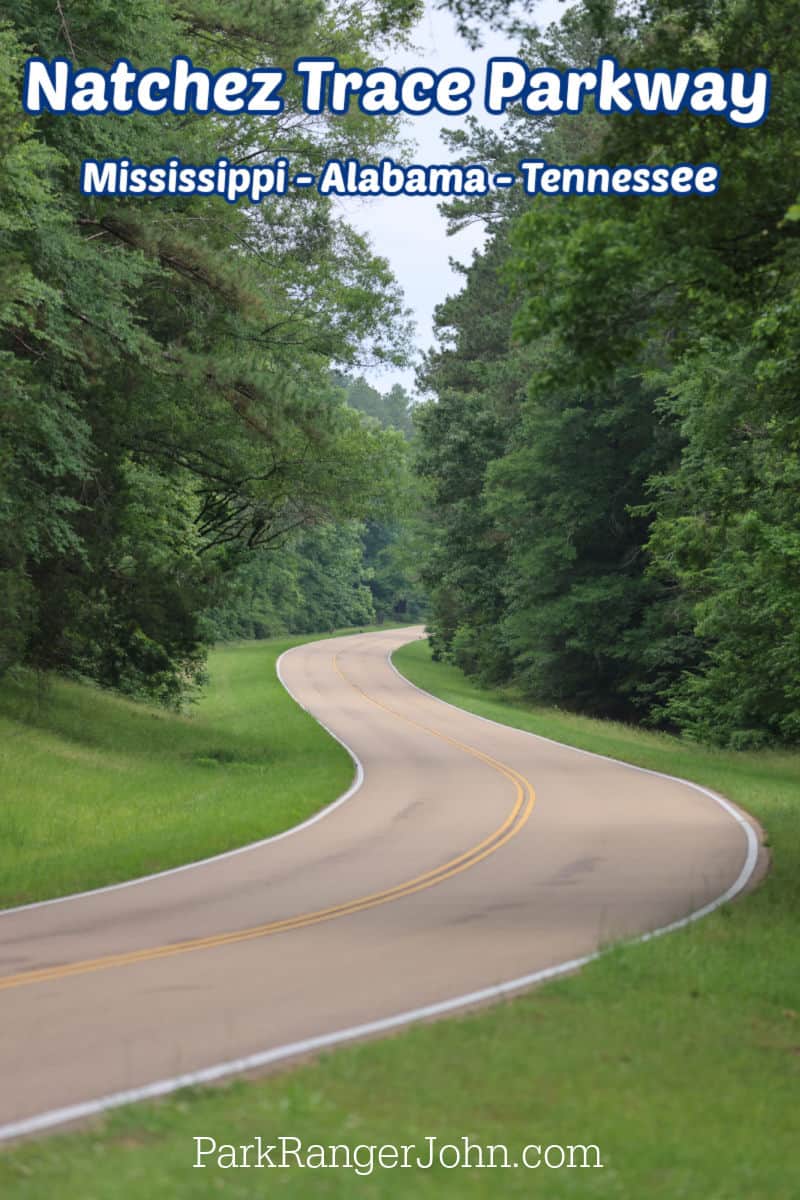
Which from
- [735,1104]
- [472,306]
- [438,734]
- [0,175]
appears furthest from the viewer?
[472,306]

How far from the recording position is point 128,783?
25.6 metres

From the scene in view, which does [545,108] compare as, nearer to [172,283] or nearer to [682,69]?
[682,69]

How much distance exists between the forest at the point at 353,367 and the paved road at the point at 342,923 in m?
5.73

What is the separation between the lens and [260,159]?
107ft

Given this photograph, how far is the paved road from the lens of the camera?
29.5 ft

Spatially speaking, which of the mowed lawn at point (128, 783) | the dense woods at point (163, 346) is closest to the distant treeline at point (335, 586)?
the mowed lawn at point (128, 783)

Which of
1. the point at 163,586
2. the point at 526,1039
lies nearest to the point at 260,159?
the point at 163,586

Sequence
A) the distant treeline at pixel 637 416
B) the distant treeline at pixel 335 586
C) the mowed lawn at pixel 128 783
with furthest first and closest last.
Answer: the distant treeline at pixel 335 586, the mowed lawn at pixel 128 783, the distant treeline at pixel 637 416

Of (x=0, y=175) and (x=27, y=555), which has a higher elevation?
(x=0, y=175)

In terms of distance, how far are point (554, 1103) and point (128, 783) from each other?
19123mm

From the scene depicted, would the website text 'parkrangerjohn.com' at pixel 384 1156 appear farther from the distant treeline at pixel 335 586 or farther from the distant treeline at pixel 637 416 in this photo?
the distant treeline at pixel 335 586

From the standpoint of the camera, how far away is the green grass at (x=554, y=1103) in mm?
5992

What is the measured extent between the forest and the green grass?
18.9 feet

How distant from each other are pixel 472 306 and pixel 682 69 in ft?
157
